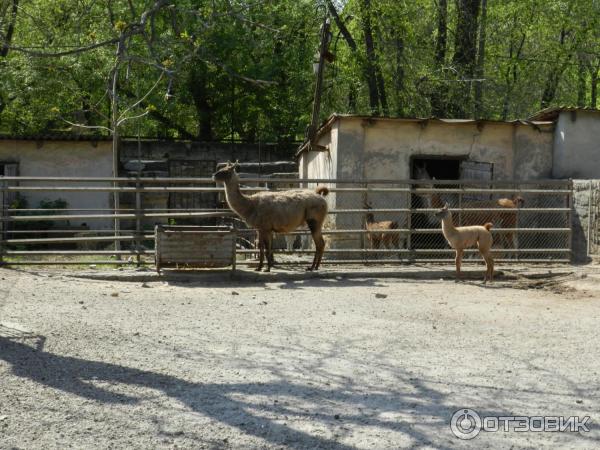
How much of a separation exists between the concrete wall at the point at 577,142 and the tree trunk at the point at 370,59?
911cm

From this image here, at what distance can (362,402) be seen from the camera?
515 centimetres

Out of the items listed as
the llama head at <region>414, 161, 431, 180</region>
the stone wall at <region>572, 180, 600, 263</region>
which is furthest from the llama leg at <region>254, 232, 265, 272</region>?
the llama head at <region>414, 161, 431, 180</region>

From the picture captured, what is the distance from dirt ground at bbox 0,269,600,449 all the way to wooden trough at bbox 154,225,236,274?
3.27 ft

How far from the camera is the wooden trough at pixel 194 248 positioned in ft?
37.2

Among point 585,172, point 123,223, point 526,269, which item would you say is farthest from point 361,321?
point 123,223

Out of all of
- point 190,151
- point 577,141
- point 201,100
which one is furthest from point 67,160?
point 577,141

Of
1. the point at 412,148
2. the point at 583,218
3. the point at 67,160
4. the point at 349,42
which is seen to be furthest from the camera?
the point at 349,42

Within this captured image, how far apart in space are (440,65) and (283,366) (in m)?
19.3

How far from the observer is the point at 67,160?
862 inches

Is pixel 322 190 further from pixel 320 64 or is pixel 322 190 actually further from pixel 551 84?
pixel 551 84

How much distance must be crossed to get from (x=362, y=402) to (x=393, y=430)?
575mm

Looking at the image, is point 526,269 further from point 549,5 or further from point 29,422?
point 549,5

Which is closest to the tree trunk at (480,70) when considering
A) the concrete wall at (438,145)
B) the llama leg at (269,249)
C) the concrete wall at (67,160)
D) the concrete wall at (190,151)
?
the concrete wall at (190,151)

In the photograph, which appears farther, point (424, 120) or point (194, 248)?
point (424, 120)
